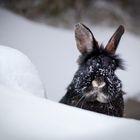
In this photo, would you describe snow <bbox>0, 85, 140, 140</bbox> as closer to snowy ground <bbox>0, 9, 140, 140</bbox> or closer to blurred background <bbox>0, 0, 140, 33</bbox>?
snowy ground <bbox>0, 9, 140, 140</bbox>

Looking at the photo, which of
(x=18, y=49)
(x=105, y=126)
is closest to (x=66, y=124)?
(x=105, y=126)

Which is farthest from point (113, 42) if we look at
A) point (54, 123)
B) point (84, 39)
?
point (54, 123)

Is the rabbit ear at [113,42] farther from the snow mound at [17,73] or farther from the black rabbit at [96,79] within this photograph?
the snow mound at [17,73]

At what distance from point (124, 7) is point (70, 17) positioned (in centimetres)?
9

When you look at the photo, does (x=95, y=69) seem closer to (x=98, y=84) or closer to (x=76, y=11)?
(x=98, y=84)

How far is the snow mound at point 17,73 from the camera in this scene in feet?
2.35

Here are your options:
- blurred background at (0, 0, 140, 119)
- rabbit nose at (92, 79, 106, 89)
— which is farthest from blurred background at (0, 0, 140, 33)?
rabbit nose at (92, 79, 106, 89)

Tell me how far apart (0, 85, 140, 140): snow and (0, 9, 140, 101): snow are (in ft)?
0.23

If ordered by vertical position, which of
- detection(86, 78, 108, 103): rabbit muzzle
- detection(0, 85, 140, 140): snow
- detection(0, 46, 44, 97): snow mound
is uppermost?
detection(0, 46, 44, 97): snow mound

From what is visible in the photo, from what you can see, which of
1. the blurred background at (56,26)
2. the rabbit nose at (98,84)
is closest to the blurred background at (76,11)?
the blurred background at (56,26)

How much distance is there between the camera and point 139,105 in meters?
0.76

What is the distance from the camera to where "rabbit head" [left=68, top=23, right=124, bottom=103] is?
70cm

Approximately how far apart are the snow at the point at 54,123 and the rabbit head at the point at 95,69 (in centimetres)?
4

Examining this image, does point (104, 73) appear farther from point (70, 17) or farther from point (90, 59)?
point (70, 17)
